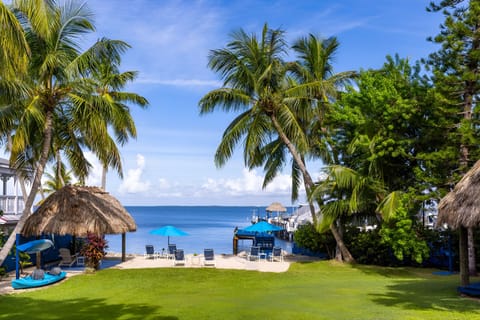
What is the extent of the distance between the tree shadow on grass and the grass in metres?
0.02

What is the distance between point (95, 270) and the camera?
17172 mm

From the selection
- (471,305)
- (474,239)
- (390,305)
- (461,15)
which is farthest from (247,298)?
(461,15)

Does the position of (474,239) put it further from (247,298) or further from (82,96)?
(82,96)

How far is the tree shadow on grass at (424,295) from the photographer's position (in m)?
10.2

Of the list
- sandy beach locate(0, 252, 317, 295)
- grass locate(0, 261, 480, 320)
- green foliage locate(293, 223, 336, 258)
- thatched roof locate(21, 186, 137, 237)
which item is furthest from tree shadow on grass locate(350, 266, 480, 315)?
thatched roof locate(21, 186, 137, 237)

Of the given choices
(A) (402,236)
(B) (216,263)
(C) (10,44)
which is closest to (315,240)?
(B) (216,263)

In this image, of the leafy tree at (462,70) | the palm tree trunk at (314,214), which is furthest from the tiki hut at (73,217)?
the leafy tree at (462,70)

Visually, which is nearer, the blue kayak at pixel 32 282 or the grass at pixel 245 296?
the grass at pixel 245 296

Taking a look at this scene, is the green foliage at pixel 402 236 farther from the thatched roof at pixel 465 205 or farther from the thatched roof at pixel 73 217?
the thatched roof at pixel 73 217

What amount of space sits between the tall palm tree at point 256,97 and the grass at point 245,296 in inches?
210

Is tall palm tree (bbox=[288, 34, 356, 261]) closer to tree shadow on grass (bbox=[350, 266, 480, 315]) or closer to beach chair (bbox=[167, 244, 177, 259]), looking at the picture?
tree shadow on grass (bbox=[350, 266, 480, 315])

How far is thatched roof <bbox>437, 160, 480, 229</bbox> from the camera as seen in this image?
1083 centimetres

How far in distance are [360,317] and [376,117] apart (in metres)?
10.6

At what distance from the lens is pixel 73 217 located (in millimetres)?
16812
